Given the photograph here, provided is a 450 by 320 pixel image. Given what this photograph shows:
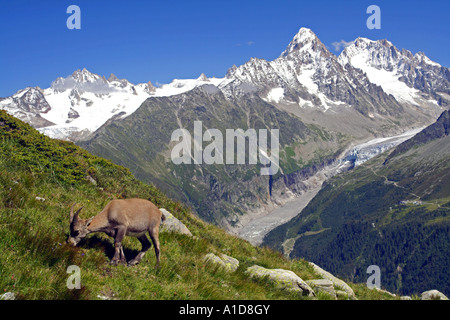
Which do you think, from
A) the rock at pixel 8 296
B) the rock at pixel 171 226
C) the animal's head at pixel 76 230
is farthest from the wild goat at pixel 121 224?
the rock at pixel 171 226

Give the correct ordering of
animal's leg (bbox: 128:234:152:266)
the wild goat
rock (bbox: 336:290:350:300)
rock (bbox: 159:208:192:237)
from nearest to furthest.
A: the wild goat < animal's leg (bbox: 128:234:152:266) < rock (bbox: 159:208:192:237) < rock (bbox: 336:290:350:300)

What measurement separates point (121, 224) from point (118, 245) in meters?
0.64

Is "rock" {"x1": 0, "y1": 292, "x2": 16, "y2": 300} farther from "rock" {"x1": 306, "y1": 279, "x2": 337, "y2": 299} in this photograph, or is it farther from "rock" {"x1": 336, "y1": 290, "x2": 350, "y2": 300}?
"rock" {"x1": 336, "y1": 290, "x2": 350, "y2": 300}

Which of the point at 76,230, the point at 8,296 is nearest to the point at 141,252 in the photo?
the point at 76,230

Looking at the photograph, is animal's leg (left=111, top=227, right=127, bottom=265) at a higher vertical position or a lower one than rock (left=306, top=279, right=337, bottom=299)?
higher

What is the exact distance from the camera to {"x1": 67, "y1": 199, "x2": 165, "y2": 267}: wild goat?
9.41 m

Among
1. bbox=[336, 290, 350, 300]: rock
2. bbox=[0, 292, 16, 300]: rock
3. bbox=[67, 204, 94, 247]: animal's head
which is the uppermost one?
bbox=[67, 204, 94, 247]: animal's head

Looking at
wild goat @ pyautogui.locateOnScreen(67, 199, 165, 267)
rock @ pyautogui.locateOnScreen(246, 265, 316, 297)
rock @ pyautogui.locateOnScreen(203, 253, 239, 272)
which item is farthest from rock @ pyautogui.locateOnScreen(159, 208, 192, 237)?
rock @ pyautogui.locateOnScreen(246, 265, 316, 297)

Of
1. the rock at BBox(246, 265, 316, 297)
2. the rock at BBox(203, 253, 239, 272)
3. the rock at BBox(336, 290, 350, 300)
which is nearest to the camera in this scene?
the rock at BBox(203, 253, 239, 272)

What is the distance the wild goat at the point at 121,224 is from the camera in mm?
9414

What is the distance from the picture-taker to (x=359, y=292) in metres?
18.9
